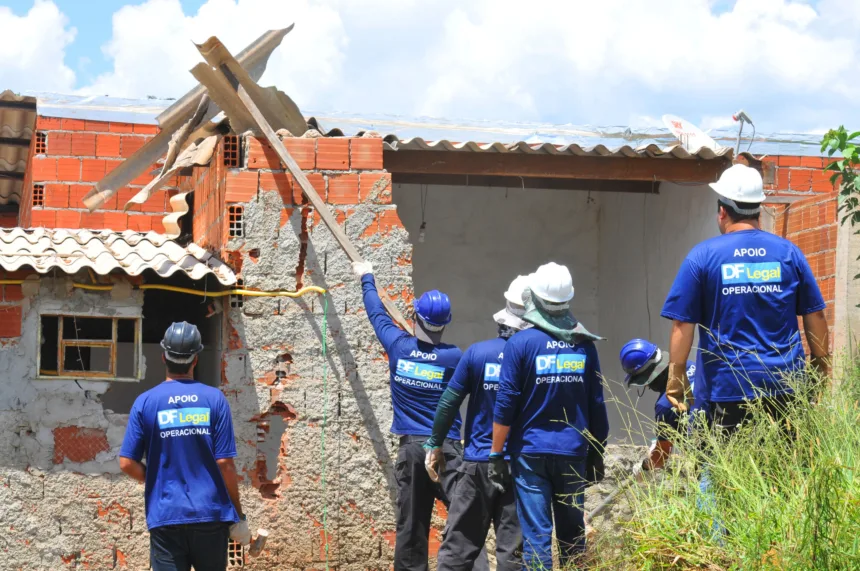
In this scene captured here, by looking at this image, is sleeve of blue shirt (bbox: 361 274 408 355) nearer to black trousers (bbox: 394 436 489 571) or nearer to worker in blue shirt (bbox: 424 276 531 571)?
black trousers (bbox: 394 436 489 571)

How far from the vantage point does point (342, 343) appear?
7.76 m

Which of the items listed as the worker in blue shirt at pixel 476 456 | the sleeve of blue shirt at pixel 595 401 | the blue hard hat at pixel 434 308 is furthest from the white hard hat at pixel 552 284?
the blue hard hat at pixel 434 308

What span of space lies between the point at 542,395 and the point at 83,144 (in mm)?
6775

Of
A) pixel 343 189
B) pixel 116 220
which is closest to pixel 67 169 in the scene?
pixel 116 220

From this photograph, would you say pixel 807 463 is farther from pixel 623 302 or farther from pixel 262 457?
pixel 623 302

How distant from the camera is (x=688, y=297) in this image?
16.2ft

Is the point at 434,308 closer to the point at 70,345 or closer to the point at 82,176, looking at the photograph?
the point at 70,345

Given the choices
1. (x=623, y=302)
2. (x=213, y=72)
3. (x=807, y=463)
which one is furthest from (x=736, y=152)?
(x=807, y=463)

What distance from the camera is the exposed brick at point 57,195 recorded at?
34.4ft

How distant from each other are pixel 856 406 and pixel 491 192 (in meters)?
7.54

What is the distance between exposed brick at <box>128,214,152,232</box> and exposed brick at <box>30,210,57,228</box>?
754mm

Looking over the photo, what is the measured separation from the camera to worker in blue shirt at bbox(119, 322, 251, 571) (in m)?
5.31

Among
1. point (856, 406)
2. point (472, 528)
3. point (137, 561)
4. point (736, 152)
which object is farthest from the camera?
point (736, 152)

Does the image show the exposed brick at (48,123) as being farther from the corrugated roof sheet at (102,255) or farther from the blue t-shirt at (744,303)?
the blue t-shirt at (744,303)
